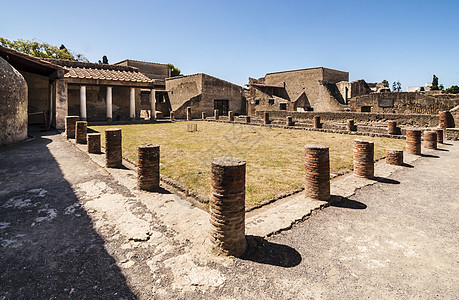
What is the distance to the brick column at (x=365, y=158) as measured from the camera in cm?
555

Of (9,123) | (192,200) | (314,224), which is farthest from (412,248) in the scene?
(9,123)

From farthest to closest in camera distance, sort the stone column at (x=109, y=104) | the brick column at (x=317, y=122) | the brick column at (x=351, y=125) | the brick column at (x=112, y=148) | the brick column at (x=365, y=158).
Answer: the stone column at (x=109, y=104) < the brick column at (x=317, y=122) < the brick column at (x=351, y=125) < the brick column at (x=112, y=148) < the brick column at (x=365, y=158)

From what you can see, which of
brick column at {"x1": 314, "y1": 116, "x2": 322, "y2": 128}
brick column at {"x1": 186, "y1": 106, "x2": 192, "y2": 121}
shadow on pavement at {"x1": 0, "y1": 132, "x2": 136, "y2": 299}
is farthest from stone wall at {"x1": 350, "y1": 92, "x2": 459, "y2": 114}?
shadow on pavement at {"x1": 0, "y1": 132, "x2": 136, "y2": 299}

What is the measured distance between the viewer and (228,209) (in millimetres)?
2777

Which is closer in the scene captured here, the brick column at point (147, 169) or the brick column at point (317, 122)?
the brick column at point (147, 169)

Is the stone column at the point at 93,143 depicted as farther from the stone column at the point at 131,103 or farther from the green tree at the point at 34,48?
the green tree at the point at 34,48

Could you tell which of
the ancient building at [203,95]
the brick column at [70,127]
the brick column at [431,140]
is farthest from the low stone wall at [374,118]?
the brick column at [70,127]

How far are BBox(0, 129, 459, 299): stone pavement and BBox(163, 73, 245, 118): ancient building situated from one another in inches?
886

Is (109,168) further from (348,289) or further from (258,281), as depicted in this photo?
(348,289)

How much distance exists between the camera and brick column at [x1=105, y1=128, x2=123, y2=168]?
19.6 ft

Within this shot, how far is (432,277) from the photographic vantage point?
2406 millimetres

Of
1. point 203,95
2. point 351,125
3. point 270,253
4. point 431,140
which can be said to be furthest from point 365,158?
point 203,95

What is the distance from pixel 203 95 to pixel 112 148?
2191cm

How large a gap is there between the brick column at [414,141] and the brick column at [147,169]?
27.0 ft
